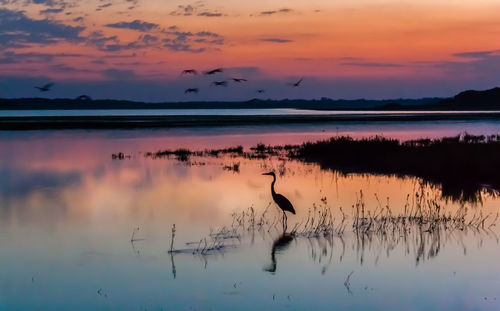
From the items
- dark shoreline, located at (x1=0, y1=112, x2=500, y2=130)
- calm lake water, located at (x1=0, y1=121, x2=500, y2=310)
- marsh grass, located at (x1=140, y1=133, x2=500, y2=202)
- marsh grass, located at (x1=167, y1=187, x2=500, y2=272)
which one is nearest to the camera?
calm lake water, located at (x1=0, y1=121, x2=500, y2=310)

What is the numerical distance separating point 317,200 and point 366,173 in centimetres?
721

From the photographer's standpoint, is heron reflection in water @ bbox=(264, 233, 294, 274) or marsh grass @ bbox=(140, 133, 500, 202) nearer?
heron reflection in water @ bbox=(264, 233, 294, 274)

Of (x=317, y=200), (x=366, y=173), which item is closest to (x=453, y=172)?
(x=366, y=173)

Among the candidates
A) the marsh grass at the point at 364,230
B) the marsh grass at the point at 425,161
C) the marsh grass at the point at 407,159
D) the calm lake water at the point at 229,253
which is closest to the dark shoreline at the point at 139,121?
the marsh grass at the point at 407,159

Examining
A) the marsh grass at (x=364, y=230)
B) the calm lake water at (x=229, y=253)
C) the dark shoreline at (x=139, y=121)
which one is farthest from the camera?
the dark shoreline at (x=139, y=121)

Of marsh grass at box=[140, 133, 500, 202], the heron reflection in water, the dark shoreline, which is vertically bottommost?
the heron reflection in water

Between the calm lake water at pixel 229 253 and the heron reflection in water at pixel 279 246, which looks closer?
the calm lake water at pixel 229 253

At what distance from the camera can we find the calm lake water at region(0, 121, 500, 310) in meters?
10.2

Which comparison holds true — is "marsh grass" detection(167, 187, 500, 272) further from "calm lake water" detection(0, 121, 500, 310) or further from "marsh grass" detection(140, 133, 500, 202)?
"marsh grass" detection(140, 133, 500, 202)

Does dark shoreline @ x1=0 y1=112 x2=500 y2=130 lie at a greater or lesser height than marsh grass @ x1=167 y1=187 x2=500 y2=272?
greater

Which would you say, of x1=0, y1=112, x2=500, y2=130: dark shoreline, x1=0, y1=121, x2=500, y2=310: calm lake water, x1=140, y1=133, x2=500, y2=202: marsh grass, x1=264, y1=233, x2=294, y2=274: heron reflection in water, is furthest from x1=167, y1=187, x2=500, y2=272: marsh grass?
x1=0, y1=112, x2=500, y2=130: dark shoreline

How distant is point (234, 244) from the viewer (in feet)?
45.4

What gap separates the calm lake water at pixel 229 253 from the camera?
33.5 feet

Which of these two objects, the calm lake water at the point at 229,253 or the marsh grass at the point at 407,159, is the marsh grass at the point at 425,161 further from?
the calm lake water at the point at 229,253
